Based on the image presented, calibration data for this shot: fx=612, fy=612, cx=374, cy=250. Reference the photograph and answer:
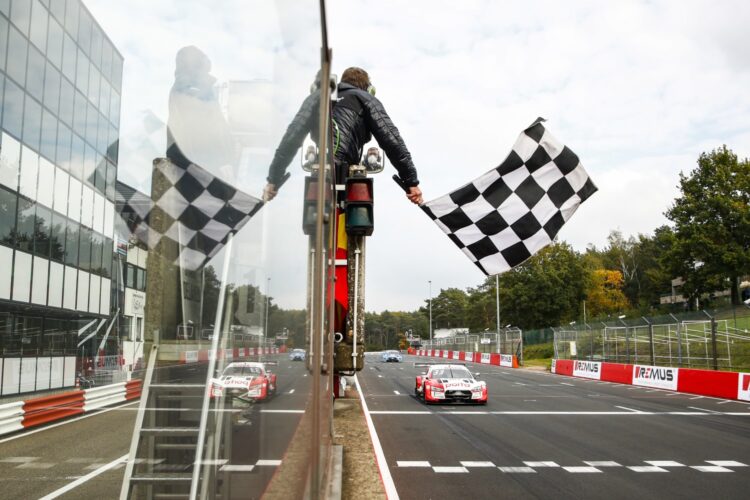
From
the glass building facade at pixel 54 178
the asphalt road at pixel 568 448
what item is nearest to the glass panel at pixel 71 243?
the glass building facade at pixel 54 178

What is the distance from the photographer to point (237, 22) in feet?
3.62

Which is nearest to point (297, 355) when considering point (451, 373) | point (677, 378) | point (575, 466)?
point (575, 466)

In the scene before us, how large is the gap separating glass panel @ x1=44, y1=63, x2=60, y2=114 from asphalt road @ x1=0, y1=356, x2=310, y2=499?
0.49m

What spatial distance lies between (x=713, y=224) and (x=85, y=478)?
168ft

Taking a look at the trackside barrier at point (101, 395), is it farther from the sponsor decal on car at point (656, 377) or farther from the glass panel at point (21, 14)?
the sponsor decal on car at point (656, 377)

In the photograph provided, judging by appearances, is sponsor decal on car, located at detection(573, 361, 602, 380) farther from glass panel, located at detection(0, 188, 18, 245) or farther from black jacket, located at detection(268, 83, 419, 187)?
glass panel, located at detection(0, 188, 18, 245)

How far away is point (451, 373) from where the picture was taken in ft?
53.1

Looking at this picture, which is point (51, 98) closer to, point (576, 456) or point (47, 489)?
point (47, 489)

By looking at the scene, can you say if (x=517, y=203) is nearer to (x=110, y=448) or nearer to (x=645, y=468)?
(x=645, y=468)

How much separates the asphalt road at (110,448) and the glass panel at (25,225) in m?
0.32

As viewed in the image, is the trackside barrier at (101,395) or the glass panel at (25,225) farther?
the trackside barrier at (101,395)

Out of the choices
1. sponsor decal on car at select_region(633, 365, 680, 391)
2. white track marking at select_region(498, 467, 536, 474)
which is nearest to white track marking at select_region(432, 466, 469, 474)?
white track marking at select_region(498, 467, 536, 474)

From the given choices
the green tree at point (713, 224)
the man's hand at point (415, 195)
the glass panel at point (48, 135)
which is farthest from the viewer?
the green tree at point (713, 224)

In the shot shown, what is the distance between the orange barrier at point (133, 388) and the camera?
4.18 feet
